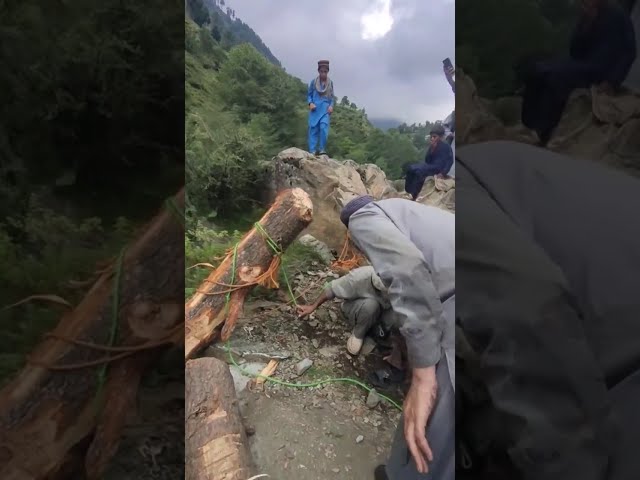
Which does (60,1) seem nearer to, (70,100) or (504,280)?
(70,100)

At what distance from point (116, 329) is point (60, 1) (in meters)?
0.92

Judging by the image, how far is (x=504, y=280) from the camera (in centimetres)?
127

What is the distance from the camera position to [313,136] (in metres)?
1.37

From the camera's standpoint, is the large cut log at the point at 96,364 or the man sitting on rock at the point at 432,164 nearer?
the large cut log at the point at 96,364

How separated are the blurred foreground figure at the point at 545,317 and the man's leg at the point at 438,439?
1.3 inches

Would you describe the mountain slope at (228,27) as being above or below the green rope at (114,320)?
above

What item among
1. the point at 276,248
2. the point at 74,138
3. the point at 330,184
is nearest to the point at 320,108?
the point at 330,184

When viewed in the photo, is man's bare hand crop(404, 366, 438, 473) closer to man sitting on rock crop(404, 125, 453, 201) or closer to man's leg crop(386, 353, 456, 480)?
man's leg crop(386, 353, 456, 480)

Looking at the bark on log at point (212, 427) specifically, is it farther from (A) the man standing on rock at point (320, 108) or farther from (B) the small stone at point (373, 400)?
(A) the man standing on rock at point (320, 108)

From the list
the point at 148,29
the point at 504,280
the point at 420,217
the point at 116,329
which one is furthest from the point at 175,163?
the point at 504,280

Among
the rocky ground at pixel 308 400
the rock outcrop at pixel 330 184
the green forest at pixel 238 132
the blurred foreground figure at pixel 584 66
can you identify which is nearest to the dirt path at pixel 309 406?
the rocky ground at pixel 308 400

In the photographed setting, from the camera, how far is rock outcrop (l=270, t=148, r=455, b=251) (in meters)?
1.35

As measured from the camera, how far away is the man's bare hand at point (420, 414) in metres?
1.31

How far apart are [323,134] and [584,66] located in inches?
32.3
